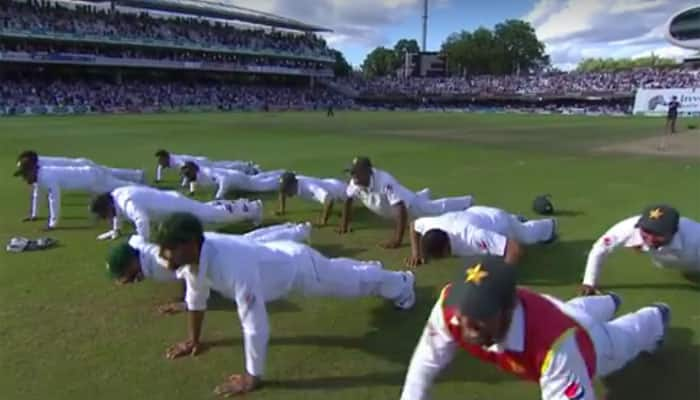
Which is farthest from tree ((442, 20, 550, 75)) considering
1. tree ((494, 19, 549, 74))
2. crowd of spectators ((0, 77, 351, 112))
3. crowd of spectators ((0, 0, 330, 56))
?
crowd of spectators ((0, 77, 351, 112))

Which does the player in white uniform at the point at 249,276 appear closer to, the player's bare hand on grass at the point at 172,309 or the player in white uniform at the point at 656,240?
the player's bare hand on grass at the point at 172,309

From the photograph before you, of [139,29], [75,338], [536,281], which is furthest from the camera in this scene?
[139,29]

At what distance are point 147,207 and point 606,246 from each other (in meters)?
5.58

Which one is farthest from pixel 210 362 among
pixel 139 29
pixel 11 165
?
pixel 139 29

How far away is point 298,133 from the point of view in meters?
29.2

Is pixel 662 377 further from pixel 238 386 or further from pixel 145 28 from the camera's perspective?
pixel 145 28

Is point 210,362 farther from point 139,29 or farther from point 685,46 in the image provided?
point 685,46

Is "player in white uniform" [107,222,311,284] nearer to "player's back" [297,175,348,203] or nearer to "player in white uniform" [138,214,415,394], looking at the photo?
"player in white uniform" [138,214,415,394]

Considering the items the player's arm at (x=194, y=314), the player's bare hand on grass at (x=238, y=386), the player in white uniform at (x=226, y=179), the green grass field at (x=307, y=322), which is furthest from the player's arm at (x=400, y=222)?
the player in white uniform at (x=226, y=179)

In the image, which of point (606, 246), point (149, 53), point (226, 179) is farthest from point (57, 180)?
point (149, 53)

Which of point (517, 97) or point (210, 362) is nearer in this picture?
point (210, 362)

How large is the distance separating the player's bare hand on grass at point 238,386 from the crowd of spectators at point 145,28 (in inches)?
2418

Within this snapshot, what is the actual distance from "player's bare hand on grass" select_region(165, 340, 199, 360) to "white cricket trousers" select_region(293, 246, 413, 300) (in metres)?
1.06

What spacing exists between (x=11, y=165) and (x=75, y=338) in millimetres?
14069
